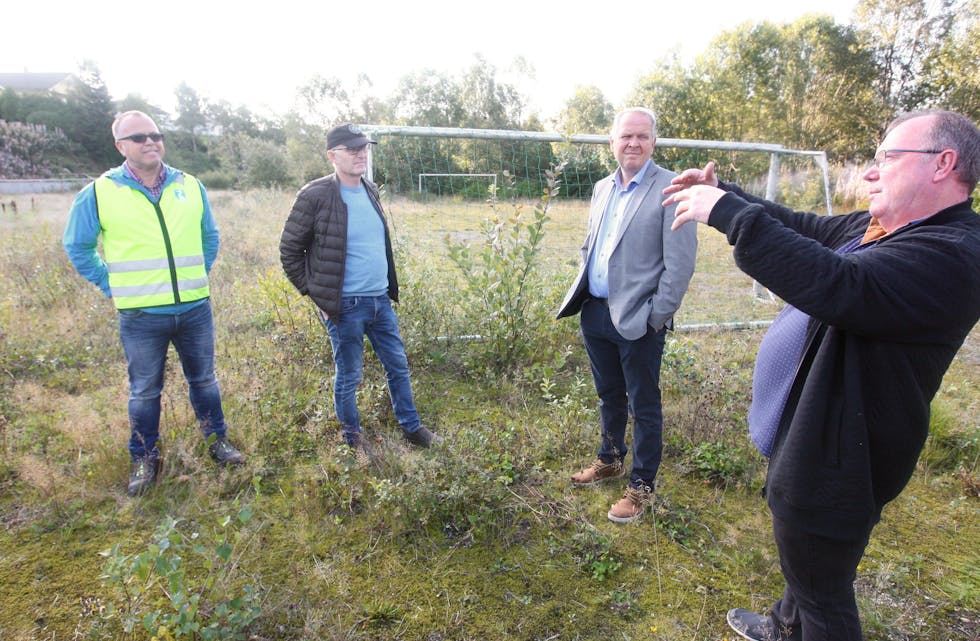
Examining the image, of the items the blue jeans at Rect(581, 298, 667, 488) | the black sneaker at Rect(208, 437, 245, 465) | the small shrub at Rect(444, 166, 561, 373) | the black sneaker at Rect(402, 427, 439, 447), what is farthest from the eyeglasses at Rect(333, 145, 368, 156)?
the black sneaker at Rect(208, 437, 245, 465)

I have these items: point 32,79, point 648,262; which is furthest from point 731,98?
point 32,79

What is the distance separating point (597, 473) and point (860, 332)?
2.06m

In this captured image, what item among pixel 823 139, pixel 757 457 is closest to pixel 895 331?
pixel 757 457

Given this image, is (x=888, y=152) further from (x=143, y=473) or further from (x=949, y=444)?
(x=143, y=473)

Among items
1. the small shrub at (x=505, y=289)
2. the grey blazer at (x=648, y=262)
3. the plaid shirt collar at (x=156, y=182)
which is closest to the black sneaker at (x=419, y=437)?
the small shrub at (x=505, y=289)

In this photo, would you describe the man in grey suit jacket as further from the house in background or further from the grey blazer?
the house in background

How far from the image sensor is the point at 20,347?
185 inches

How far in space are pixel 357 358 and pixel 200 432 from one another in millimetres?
1130

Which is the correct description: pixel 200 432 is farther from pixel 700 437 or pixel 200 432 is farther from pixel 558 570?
pixel 700 437

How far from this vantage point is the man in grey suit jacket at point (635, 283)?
2.51 m

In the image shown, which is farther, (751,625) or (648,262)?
(648,262)

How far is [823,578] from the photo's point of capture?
1.59 metres

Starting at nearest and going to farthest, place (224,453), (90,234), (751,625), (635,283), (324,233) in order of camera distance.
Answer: (751,625)
(635,283)
(90,234)
(324,233)
(224,453)

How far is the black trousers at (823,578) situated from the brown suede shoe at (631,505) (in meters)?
1.13
